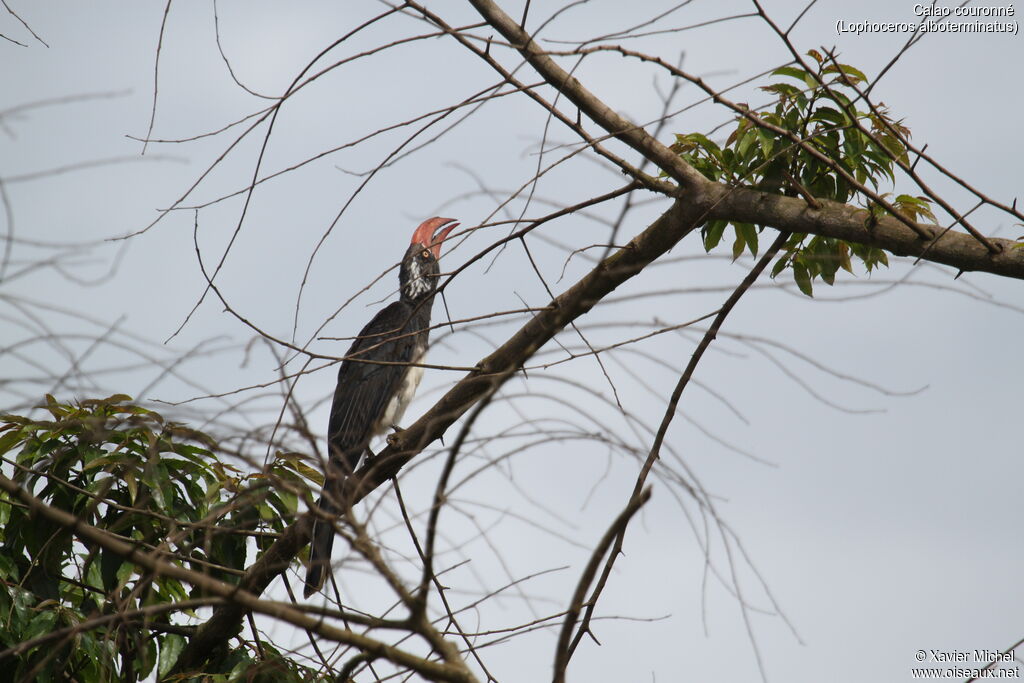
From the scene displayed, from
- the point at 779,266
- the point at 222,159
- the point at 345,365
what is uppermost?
the point at 345,365

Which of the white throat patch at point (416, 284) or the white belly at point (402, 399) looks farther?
the white throat patch at point (416, 284)

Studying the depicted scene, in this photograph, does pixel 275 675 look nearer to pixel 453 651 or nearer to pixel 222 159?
pixel 453 651

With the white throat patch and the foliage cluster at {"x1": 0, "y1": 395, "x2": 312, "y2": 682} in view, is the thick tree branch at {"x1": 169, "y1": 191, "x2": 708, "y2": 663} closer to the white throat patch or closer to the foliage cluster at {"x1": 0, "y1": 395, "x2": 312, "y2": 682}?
the foliage cluster at {"x1": 0, "y1": 395, "x2": 312, "y2": 682}

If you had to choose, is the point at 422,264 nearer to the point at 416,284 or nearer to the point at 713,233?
the point at 416,284

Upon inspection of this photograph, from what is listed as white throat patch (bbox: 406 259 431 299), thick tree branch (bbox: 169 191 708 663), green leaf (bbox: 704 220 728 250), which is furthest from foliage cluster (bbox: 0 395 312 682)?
white throat patch (bbox: 406 259 431 299)

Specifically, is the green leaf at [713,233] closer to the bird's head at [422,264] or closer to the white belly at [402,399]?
the white belly at [402,399]

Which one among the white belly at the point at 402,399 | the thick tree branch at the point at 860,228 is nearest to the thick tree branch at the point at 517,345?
the thick tree branch at the point at 860,228

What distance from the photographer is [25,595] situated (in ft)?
9.59

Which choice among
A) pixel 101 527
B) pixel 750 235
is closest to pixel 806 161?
pixel 750 235

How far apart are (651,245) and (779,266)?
48 cm

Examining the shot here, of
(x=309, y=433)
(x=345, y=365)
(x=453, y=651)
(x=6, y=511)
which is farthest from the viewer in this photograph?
(x=345, y=365)

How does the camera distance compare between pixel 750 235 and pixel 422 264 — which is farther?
pixel 422 264

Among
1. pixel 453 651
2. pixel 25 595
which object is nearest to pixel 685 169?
pixel 453 651

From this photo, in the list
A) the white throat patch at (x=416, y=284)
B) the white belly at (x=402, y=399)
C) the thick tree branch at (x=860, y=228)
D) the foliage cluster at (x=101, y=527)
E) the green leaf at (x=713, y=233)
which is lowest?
the foliage cluster at (x=101, y=527)
